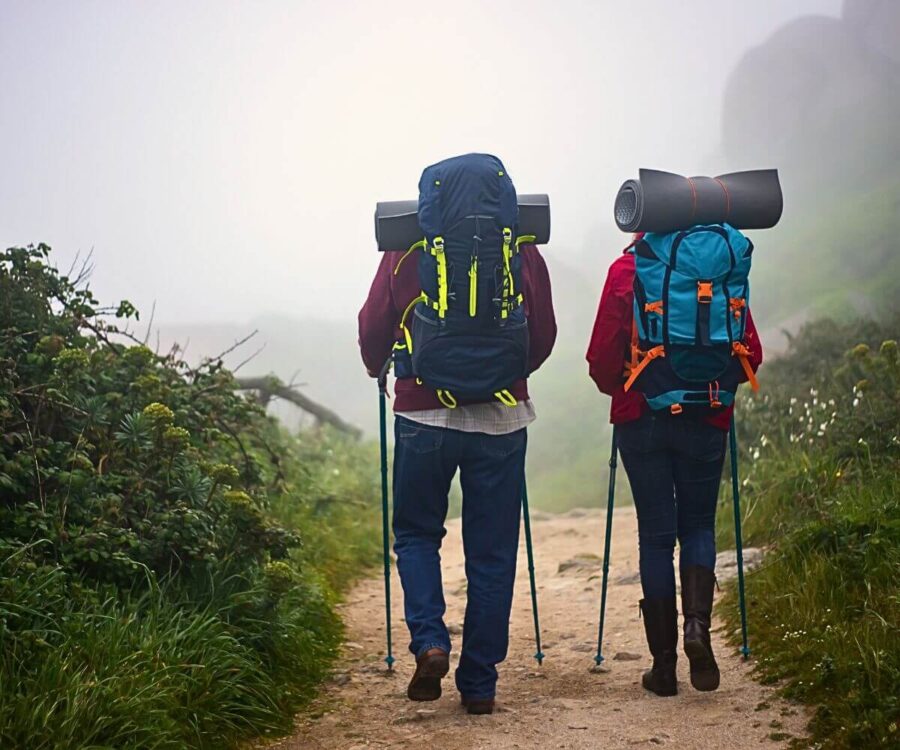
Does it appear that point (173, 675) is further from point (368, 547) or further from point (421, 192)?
point (368, 547)

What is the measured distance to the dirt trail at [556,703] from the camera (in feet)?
15.3

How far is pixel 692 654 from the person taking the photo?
5023 mm

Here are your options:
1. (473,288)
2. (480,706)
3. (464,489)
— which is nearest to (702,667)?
(480,706)

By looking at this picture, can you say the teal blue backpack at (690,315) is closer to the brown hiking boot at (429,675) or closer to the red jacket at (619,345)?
the red jacket at (619,345)

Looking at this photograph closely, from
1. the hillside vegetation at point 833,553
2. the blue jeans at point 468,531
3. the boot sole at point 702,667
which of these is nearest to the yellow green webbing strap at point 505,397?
the blue jeans at point 468,531

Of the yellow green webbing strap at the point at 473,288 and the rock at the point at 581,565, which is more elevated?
the yellow green webbing strap at the point at 473,288

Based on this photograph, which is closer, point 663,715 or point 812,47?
point 663,715

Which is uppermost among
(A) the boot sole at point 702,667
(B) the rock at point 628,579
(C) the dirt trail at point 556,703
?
(B) the rock at point 628,579

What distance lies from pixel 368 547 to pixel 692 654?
462 centimetres

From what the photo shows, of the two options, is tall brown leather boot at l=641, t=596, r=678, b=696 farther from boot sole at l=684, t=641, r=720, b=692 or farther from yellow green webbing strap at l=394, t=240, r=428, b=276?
yellow green webbing strap at l=394, t=240, r=428, b=276

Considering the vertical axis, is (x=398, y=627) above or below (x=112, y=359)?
below

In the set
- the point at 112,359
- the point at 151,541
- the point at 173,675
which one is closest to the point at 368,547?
the point at 112,359

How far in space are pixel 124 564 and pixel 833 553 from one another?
3484mm

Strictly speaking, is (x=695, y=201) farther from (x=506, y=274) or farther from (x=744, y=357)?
(x=506, y=274)
